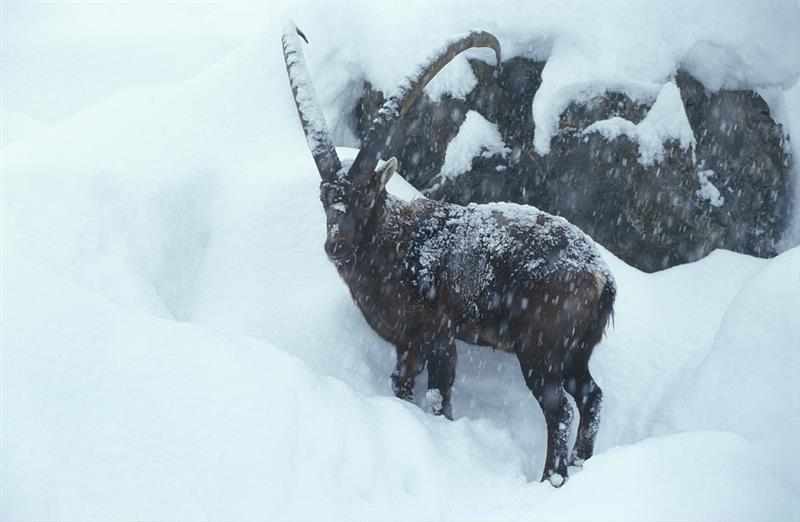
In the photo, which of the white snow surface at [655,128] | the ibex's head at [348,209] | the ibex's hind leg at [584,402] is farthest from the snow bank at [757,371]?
the ibex's head at [348,209]

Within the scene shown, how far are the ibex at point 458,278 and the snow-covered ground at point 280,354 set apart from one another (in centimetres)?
35

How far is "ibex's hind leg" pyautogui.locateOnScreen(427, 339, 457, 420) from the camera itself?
480cm

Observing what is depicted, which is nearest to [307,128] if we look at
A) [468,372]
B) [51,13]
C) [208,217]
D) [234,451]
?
[208,217]

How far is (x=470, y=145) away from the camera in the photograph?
655cm

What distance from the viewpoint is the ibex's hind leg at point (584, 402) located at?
453cm

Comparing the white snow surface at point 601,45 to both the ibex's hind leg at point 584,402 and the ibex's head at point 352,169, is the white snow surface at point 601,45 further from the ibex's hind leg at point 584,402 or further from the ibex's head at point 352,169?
the ibex's hind leg at point 584,402

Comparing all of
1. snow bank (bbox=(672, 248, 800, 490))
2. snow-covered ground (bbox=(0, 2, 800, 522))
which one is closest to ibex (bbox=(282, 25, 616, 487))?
snow-covered ground (bbox=(0, 2, 800, 522))

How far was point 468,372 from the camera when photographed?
5.32m

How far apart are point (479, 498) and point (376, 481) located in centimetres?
59

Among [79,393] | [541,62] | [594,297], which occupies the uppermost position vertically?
[541,62]

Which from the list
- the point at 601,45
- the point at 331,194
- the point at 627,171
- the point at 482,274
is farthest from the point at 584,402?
the point at 601,45

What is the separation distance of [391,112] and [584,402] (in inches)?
86.3

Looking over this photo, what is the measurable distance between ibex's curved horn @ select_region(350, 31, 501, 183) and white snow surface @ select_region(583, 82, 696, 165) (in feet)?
5.49

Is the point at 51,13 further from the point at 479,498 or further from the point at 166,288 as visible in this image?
the point at 479,498
